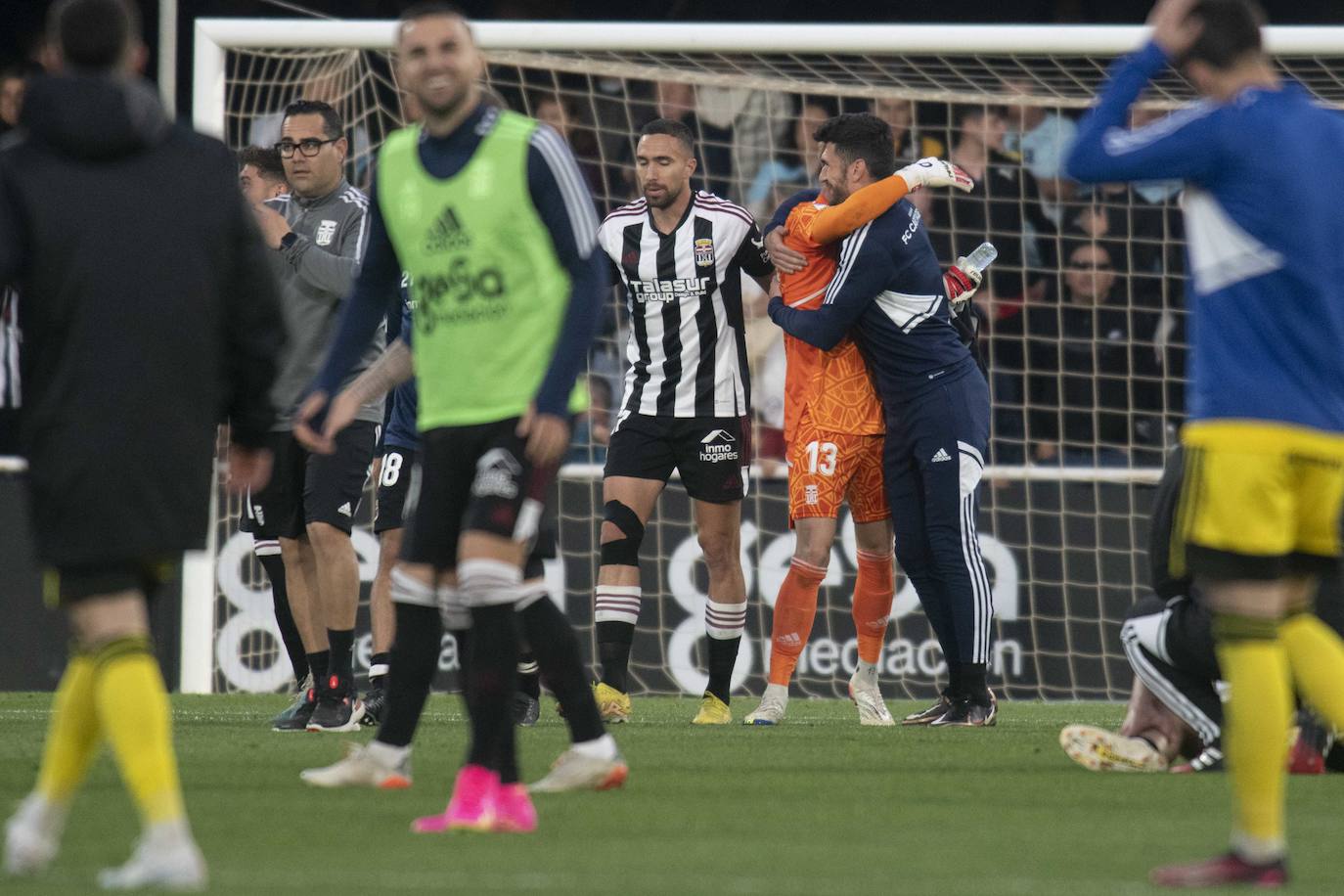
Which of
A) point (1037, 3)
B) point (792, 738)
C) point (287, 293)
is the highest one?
point (1037, 3)

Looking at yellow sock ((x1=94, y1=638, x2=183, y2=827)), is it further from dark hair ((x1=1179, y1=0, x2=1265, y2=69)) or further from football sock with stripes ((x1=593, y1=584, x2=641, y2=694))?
football sock with stripes ((x1=593, y1=584, x2=641, y2=694))

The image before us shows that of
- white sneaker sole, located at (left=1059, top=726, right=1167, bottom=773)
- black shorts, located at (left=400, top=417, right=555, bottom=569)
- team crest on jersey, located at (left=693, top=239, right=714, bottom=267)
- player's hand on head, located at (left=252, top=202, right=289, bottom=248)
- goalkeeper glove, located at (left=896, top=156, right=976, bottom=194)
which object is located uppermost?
goalkeeper glove, located at (left=896, top=156, right=976, bottom=194)

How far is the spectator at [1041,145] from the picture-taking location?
12.2 metres

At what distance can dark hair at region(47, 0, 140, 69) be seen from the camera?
4172 millimetres

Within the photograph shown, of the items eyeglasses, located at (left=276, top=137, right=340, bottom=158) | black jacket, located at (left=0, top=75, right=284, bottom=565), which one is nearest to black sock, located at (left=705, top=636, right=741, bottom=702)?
eyeglasses, located at (left=276, top=137, right=340, bottom=158)

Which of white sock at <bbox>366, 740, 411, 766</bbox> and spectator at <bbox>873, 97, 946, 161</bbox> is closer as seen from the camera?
white sock at <bbox>366, 740, 411, 766</bbox>

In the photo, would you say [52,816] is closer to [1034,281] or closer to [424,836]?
[424,836]

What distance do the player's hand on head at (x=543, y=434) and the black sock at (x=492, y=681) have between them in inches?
15.3

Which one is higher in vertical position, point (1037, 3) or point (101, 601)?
point (1037, 3)

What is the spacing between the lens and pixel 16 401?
12422 mm

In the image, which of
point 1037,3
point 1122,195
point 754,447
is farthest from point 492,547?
point 1037,3

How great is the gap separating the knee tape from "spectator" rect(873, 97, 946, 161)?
170 inches

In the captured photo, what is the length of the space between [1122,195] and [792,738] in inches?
223

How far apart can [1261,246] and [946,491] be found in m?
4.30
